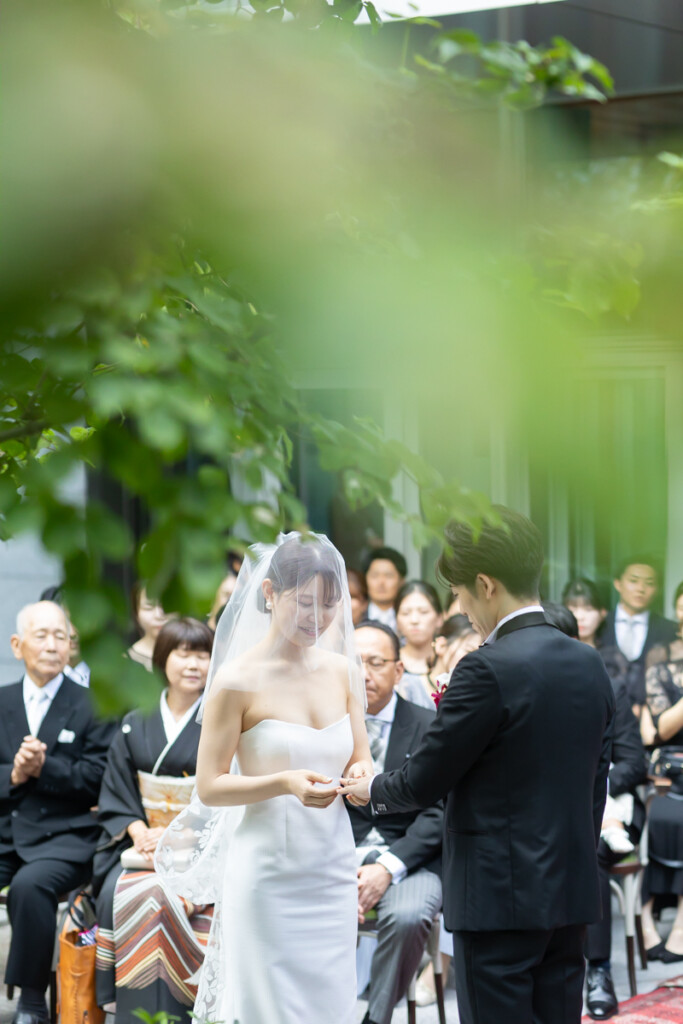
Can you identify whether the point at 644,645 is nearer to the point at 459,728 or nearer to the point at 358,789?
the point at 358,789

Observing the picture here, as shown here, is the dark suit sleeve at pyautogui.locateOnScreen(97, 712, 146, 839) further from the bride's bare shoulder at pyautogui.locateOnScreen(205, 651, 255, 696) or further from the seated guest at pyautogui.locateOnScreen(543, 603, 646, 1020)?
the seated guest at pyautogui.locateOnScreen(543, 603, 646, 1020)

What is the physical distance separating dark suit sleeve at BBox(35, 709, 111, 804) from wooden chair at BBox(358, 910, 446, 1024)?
1220mm

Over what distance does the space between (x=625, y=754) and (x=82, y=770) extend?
2.24 m

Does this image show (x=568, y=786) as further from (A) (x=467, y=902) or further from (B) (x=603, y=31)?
(B) (x=603, y=31)

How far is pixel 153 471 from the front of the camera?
0.74m

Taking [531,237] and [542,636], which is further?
[542,636]

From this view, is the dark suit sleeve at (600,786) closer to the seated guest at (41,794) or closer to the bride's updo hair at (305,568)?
the bride's updo hair at (305,568)

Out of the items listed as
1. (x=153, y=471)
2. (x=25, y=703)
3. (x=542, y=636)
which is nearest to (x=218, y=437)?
(x=153, y=471)

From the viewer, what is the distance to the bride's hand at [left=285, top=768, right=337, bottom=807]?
275 centimetres

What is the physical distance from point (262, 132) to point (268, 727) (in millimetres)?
2477

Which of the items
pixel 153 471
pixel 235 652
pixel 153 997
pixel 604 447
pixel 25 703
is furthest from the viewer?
pixel 25 703

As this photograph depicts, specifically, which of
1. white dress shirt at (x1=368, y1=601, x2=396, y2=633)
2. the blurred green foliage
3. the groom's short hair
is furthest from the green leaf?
white dress shirt at (x1=368, y1=601, x2=396, y2=633)

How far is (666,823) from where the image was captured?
186 inches

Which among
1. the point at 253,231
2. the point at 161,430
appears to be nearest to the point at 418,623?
the point at 161,430
